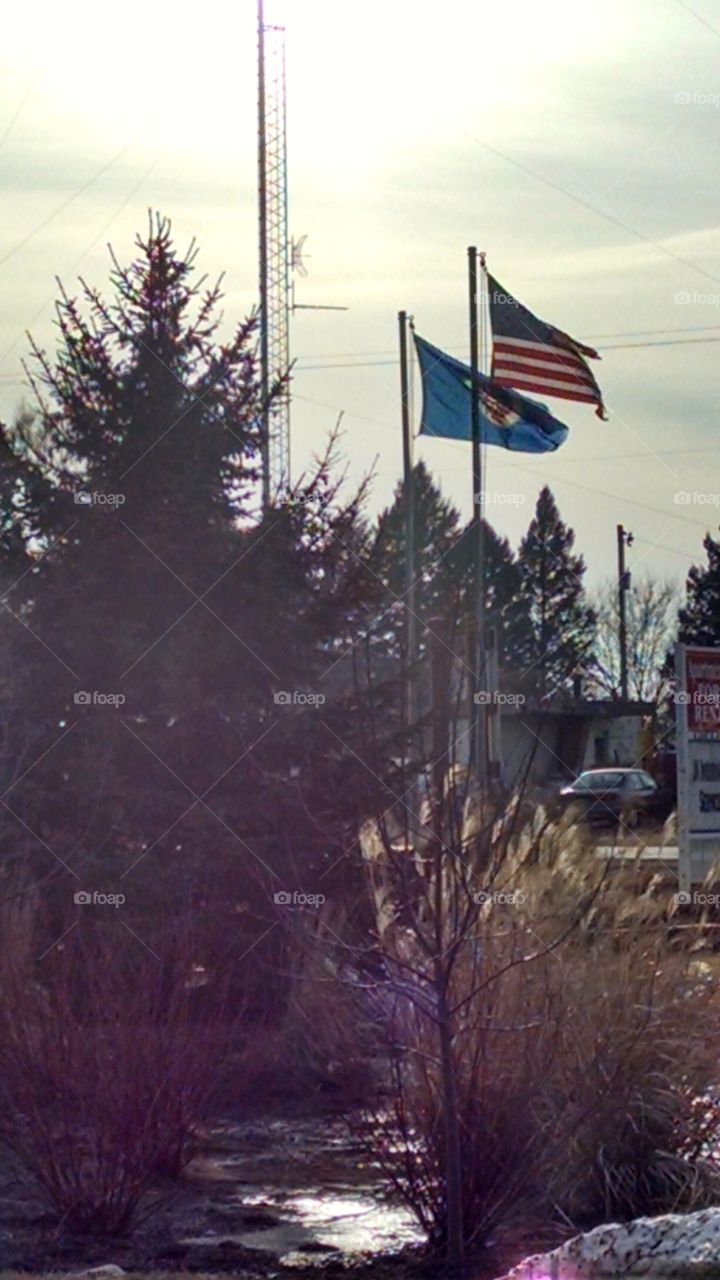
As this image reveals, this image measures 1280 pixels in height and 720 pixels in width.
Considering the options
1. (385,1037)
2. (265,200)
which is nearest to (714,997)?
(385,1037)

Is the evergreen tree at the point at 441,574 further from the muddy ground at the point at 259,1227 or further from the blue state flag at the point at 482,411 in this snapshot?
the muddy ground at the point at 259,1227

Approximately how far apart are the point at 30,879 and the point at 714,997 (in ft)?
19.2

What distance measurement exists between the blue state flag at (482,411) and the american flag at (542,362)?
4.93 feet

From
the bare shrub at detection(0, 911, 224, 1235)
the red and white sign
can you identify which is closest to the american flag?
the red and white sign

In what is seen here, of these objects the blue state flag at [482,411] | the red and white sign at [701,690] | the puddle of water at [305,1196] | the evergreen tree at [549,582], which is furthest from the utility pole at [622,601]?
the puddle of water at [305,1196]

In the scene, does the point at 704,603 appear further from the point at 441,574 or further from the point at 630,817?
the point at 630,817

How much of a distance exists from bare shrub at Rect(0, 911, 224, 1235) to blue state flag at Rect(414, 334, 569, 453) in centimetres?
1817

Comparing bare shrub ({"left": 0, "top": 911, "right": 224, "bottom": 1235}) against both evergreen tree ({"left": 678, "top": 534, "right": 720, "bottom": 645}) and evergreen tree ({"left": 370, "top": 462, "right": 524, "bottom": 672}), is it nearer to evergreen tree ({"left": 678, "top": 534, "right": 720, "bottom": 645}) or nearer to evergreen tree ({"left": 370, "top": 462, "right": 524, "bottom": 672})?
evergreen tree ({"left": 370, "top": 462, "right": 524, "bottom": 672})

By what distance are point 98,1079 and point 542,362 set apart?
1740cm

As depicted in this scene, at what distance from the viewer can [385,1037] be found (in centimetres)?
895

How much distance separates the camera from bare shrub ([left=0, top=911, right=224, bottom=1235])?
8.91 m

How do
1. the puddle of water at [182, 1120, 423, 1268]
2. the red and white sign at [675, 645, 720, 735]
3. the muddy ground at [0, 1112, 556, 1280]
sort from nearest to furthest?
1. the muddy ground at [0, 1112, 556, 1280]
2. the puddle of water at [182, 1120, 423, 1268]
3. the red and white sign at [675, 645, 720, 735]

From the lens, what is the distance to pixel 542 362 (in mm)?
24828

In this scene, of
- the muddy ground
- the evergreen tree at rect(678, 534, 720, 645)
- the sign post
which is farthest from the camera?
the evergreen tree at rect(678, 534, 720, 645)
